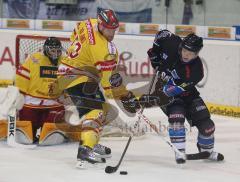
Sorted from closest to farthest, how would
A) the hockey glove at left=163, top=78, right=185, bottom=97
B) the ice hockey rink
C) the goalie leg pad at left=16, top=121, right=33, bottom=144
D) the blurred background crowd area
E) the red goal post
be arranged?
the ice hockey rink < the hockey glove at left=163, top=78, right=185, bottom=97 < the goalie leg pad at left=16, top=121, right=33, bottom=144 < the red goal post < the blurred background crowd area

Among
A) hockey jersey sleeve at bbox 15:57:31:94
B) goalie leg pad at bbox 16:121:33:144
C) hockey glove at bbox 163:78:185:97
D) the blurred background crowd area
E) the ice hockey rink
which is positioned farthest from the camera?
the blurred background crowd area

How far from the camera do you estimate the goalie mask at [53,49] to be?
482cm

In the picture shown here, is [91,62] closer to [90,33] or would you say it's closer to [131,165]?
[90,33]

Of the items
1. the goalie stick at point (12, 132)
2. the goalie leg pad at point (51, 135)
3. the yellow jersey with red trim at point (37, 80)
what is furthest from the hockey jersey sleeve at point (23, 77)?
the goalie leg pad at point (51, 135)

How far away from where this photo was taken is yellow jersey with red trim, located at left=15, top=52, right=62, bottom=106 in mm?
4863

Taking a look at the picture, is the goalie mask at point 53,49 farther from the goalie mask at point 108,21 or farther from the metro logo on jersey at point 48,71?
the goalie mask at point 108,21

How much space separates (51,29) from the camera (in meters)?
8.04

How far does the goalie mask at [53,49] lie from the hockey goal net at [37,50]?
73cm

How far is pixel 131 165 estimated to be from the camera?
13.5 ft

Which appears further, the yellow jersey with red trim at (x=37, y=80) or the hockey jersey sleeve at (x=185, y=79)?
the yellow jersey with red trim at (x=37, y=80)

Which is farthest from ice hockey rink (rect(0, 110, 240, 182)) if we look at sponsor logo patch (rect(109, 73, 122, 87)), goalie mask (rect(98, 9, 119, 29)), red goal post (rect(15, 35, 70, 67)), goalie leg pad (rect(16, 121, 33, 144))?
red goal post (rect(15, 35, 70, 67))

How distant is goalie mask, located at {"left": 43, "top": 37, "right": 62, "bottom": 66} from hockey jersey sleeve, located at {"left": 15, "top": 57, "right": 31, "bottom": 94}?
0.17 m

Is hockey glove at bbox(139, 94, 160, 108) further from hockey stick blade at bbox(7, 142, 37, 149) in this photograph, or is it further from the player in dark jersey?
hockey stick blade at bbox(7, 142, 37, 149)

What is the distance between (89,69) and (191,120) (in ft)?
2.65
